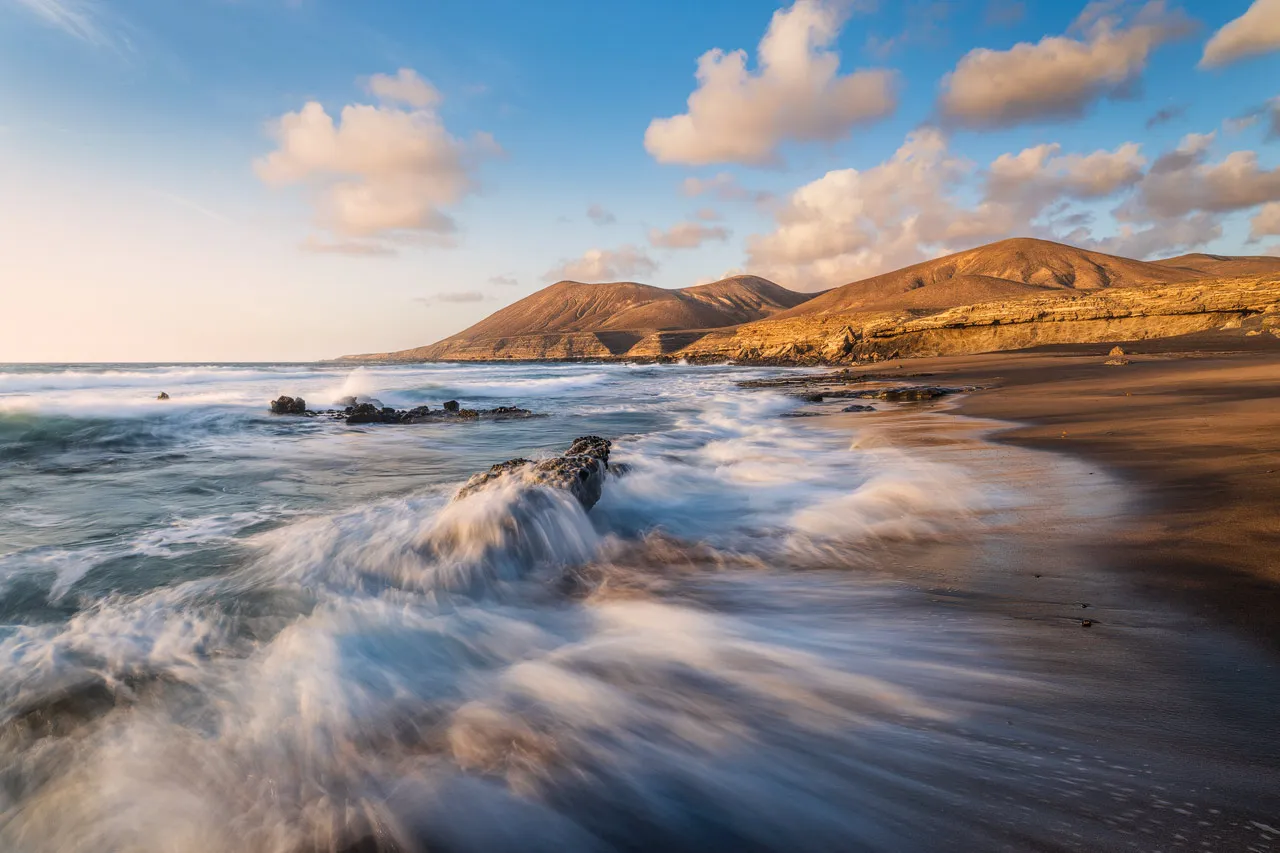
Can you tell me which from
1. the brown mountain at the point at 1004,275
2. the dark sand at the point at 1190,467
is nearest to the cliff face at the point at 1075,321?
the dark sand at the point at 1190,467

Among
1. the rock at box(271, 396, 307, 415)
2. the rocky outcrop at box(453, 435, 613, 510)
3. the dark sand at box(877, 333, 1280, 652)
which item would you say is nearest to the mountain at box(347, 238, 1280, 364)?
the dark sand at box(877, 333, 1280, 652)

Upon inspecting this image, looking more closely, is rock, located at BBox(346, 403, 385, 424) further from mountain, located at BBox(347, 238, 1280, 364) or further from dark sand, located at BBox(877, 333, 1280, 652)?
mountain, located at BBox(347, 238, 1280, 364)

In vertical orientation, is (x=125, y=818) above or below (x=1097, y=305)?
below

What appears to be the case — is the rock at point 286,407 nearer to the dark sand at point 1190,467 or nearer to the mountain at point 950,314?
the dark sand at point 1190,467

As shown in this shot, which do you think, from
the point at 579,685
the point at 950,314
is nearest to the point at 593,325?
the point at 950,314

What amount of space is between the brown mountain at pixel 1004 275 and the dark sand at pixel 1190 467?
294 feet

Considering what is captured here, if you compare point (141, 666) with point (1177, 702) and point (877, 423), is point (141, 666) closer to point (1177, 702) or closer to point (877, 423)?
point (1177, 702)

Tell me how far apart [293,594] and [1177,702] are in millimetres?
4883

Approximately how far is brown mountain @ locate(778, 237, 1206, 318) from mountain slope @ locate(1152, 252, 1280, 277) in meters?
8.86

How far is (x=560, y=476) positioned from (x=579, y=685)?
2.67 m

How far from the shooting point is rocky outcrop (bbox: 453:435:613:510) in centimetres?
523

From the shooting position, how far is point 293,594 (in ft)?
12.9

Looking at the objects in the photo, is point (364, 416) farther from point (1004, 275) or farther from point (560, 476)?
point (1004, 275)

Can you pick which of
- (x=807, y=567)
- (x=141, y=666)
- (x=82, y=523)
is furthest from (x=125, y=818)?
(x=82, y=523)
